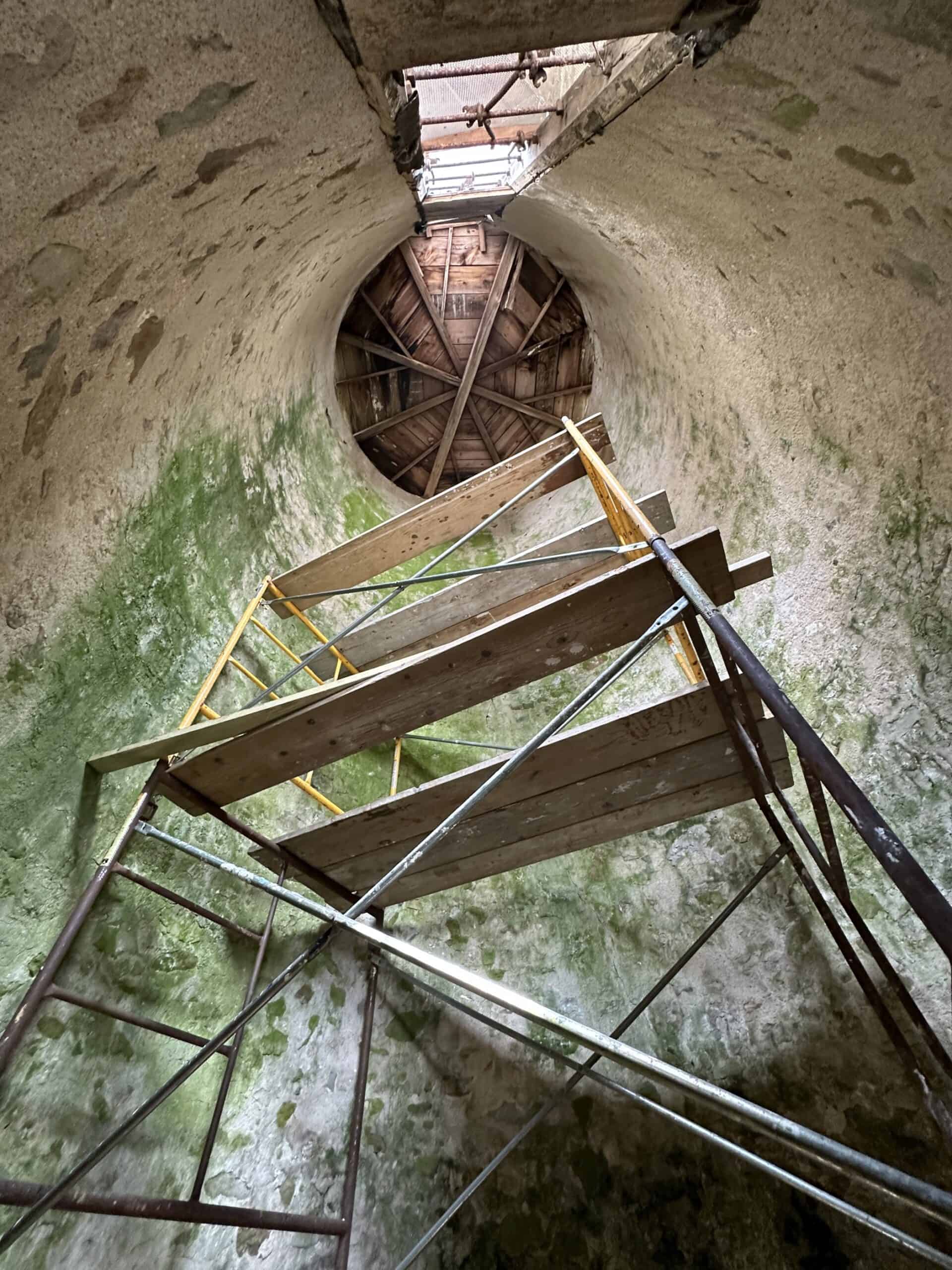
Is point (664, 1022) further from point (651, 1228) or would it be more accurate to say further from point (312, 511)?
point (312, 511)

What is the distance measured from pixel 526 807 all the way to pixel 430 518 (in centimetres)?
158

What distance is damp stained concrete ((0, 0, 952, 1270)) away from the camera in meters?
1.50

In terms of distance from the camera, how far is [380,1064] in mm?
2291

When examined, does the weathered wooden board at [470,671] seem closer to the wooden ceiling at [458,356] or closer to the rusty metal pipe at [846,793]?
the rusty metal pipe at [846,793]

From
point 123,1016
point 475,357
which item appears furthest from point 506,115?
point 123,1016

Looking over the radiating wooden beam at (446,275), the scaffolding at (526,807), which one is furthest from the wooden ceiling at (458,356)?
the scaffolding at (526,807)

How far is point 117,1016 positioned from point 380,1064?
39.8 inches

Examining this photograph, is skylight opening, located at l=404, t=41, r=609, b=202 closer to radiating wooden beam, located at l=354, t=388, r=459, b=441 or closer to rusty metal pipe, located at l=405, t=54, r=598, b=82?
rusty metal pipe, located at l=405, t=54, r=598, b=82

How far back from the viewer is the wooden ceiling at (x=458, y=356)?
5516 millimetres

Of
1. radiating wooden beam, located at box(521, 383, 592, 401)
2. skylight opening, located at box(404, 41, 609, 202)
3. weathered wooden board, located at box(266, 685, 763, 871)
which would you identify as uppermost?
skylight opening, located at box(404, 41, 609, 202)

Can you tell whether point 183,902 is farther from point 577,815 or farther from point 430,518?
point 430,518

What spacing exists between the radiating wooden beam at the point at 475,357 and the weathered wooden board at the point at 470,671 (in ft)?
14.6

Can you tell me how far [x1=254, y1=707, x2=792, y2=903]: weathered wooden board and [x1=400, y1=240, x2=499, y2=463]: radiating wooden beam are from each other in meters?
4.91

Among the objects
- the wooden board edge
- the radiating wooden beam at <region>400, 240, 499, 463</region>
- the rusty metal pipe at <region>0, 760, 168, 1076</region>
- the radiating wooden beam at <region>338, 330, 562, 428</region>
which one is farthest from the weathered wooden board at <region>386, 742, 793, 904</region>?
the radiating wooden beam at <region>400, 240, 499, 463</region>
